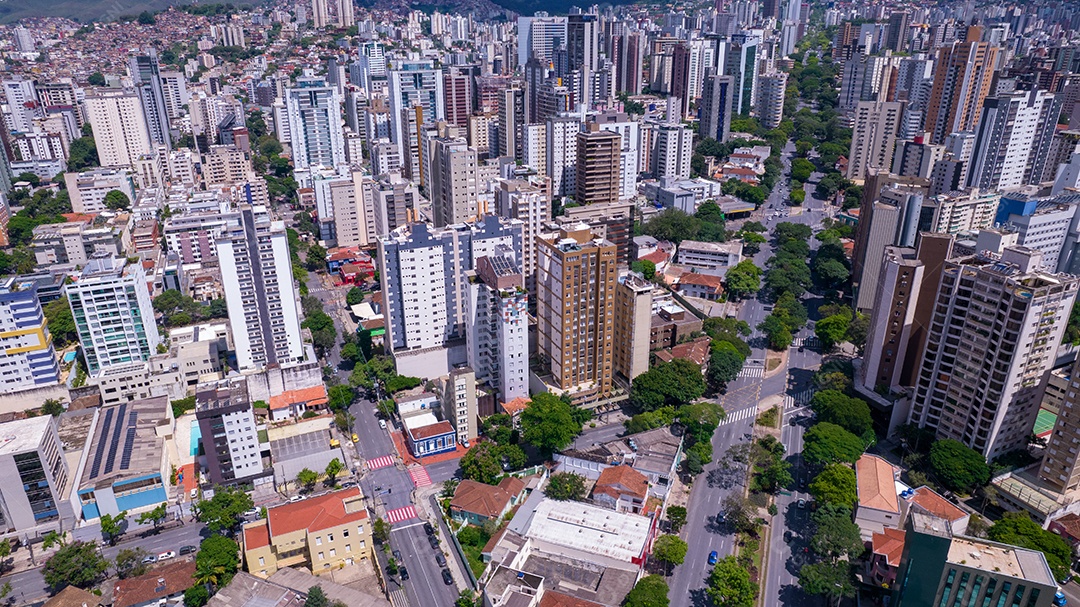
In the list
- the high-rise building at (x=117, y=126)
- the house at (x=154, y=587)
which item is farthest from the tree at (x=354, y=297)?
the high-rise building at (x=117, y=126)

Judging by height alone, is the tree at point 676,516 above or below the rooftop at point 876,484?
below

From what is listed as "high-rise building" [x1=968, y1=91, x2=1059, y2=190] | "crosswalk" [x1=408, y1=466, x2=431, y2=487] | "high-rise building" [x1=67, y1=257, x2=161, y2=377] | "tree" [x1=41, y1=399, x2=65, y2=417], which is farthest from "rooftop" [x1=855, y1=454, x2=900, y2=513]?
"tree" [x1=41, y1=399, x2=65, y2=417]

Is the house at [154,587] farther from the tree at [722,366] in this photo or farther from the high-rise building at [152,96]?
the high-rise building at [152,96]

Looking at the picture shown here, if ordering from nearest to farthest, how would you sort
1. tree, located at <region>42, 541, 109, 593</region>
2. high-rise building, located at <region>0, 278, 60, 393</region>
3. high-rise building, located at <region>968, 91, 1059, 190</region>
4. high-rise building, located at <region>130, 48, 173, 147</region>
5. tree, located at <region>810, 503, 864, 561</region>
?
tree, located at <region>42, 541, 109, 593</region> → tree, located at <region>810, 503, 864, 561</region> → high-rise building, located at <region>0, 278, 60, 393</region> → high-rise building, located at <region>968, 91, 1059, 190</region> → high-rise building, located at <region>130, 48, 173, 147</region>

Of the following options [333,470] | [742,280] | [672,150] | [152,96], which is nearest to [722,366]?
[742,280]

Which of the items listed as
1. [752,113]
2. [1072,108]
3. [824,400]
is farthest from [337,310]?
[1072,108]

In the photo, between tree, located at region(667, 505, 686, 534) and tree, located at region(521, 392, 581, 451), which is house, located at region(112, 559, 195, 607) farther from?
tree, located at region(667, 505, 686, 534)

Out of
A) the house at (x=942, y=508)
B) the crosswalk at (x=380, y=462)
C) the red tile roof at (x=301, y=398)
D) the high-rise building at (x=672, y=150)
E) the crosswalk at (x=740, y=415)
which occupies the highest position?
the high-rise building at (x=672, y=150)
